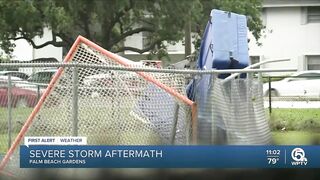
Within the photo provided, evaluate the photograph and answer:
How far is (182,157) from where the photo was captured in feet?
18.2

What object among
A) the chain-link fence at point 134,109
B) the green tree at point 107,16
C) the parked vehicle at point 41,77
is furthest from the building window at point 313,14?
the parked vehicle at point 41,77

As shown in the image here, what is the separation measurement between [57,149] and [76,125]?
0.92 metres

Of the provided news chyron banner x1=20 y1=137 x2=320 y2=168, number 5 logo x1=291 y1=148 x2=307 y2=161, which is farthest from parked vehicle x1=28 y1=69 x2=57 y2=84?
number 5 logo x1=291 y1=148 x2=307 y2=161

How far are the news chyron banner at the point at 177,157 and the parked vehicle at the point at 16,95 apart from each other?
180cm

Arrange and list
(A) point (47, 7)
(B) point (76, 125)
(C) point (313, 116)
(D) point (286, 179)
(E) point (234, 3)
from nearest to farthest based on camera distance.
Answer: (D) point (286, 179), (B) point (76, 125), (C) point (313, 116), (A) point (47, 7), (E) point (234, 3)

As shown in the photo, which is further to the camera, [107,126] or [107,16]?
[107,16]

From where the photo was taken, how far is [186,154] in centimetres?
554

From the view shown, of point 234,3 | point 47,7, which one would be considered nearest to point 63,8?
point 47,7

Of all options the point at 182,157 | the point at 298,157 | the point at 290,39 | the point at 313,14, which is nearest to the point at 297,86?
the point at 298,157

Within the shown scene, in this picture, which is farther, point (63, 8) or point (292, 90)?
point (63, 8)

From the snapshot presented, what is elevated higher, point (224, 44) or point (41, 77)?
point (224, 44)

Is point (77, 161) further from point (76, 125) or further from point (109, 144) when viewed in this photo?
point (76, 125)

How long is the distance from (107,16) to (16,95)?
26.0m

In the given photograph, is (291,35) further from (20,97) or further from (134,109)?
(134,109)
